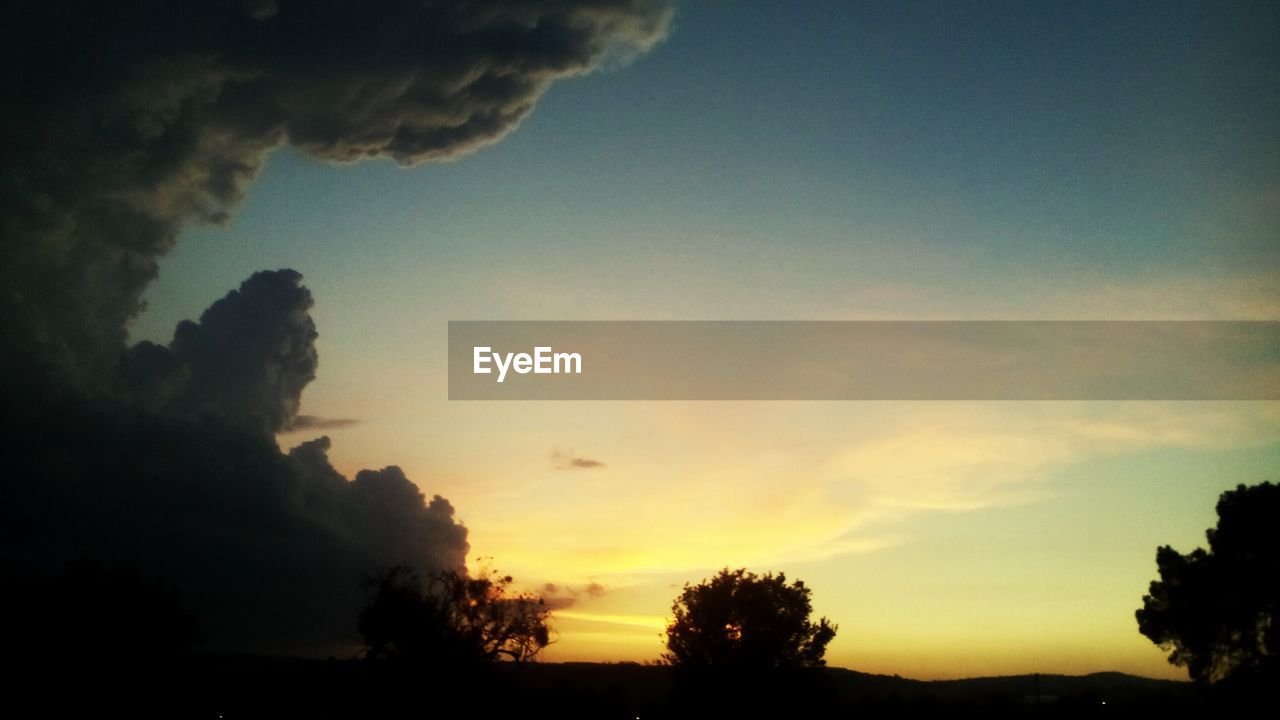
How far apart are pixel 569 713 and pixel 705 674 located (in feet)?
45.2

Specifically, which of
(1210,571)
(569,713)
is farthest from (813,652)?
(1210,571)

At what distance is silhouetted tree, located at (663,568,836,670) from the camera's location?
69.8 meters

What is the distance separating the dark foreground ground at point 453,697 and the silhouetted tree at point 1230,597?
3176mm

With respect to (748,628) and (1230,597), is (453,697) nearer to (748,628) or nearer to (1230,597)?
(748,628)

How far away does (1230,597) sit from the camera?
6088 cm

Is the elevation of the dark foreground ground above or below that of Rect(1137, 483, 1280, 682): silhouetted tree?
below

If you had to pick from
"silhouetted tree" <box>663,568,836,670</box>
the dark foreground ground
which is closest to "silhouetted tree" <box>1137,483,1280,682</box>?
the dark foreground ground

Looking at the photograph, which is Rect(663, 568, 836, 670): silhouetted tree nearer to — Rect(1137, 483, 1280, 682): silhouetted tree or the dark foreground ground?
the dark foreground ground

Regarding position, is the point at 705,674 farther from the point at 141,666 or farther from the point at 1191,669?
the point at 141,666

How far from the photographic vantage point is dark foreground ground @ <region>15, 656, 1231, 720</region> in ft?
184

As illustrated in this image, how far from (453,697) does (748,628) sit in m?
22.4

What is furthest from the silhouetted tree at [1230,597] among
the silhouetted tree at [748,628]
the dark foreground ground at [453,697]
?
the silhouetted tree at [748,628]

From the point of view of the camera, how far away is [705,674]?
68125 millimetres

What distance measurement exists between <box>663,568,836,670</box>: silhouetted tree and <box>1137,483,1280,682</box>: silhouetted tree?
76.9 feet
